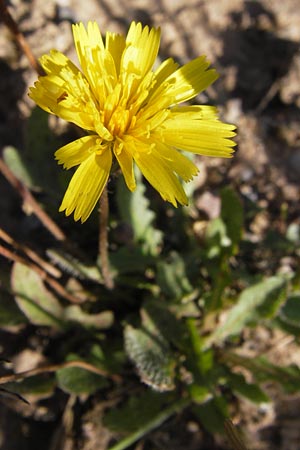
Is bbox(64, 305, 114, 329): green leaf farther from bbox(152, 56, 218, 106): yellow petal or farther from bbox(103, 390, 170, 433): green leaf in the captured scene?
bbox(152, 56, 218, 106): yellow petal

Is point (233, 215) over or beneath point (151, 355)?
over

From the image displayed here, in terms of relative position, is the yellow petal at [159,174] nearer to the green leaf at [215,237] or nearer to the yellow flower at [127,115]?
the yellow flower at [127,115]

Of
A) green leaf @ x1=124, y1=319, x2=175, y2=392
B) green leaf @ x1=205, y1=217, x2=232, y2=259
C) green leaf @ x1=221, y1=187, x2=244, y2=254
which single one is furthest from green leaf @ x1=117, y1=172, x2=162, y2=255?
green leaf @ x1=124, y1=319, x2=175, y2=392

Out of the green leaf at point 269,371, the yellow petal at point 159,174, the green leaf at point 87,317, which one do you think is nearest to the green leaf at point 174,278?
the green leaf at point 87,317

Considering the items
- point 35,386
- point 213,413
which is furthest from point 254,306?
point 35,386

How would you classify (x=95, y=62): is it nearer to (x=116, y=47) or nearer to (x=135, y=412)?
(x=116, y=47)

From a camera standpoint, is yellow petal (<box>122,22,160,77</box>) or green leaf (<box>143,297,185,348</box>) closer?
yellow petal (<box>122,22,160,77</box>)
